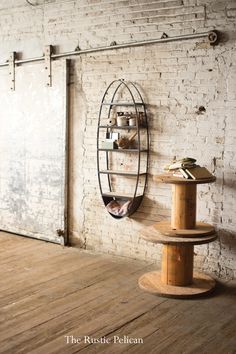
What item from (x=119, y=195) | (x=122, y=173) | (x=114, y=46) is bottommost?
(x=119, y=195)

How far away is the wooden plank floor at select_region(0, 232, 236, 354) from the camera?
118 inches

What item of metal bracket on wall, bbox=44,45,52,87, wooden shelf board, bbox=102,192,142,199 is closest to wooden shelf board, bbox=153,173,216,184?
wooden shelf board, bbox=102,192,142,199

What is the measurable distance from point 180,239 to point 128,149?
125 cm

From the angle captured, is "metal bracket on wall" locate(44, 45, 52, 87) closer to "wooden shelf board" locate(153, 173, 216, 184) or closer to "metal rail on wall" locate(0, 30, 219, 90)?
"metal rail on wall" locate(0, 30, 219, 90)

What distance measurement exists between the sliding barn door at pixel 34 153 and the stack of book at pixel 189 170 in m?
Answer: 1.77

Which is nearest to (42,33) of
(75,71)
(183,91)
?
(75,71)

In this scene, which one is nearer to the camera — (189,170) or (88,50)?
(189,170)

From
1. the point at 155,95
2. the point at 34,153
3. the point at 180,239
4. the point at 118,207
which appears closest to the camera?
the point at 180,239

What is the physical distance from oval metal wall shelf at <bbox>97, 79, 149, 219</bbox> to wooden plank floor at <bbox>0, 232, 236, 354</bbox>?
0.69m

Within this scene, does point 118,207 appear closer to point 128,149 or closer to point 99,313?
point 128,149

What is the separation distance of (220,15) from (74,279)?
275cm

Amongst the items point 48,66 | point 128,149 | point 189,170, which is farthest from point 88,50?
point 189,170

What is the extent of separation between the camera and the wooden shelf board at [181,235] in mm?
3779

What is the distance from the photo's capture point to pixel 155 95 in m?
4.58
